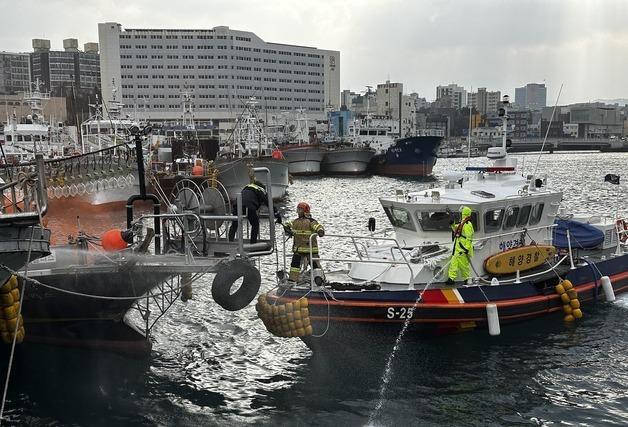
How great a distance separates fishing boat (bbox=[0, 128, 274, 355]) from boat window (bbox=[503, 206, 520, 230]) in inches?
256

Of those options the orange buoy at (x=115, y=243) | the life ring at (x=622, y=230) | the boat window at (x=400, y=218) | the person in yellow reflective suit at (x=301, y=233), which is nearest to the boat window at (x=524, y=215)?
the boat window at (x=400, y=218)

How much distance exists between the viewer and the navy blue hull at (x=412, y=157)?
258ft

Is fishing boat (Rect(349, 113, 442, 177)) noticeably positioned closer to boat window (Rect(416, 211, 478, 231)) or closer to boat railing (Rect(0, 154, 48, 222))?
boat window (Rect(416, 211, 478, 231))

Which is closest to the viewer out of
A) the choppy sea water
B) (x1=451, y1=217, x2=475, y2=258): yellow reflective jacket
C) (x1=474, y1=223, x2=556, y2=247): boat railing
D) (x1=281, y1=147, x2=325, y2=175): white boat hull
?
the choppy sea water

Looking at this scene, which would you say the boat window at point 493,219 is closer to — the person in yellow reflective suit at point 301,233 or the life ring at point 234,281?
the person in yellow reflective suit at point 301,233

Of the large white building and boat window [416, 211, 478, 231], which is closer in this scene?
boat window [416, 211, 478, 231]

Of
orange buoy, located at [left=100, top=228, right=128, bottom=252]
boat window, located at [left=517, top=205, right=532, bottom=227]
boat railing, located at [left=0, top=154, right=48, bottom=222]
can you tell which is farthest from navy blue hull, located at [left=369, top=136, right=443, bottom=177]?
boat railing, located at [left=0, top=154, right=48, bottom=222]

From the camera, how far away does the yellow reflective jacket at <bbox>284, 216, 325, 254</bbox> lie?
503 inches

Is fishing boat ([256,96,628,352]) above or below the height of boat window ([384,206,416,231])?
below

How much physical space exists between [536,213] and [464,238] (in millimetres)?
3669

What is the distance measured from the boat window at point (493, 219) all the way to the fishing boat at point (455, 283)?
27 millimetres

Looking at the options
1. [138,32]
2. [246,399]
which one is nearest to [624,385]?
[246,399]

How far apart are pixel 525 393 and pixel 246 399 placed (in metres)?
5.48

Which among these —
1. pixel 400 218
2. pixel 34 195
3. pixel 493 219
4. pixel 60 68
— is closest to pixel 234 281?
pixel 34 195
